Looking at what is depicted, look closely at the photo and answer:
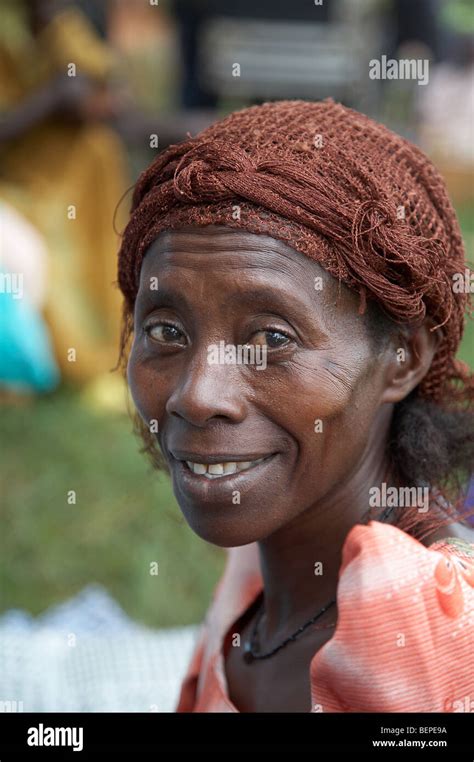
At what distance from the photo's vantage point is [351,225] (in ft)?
5.70

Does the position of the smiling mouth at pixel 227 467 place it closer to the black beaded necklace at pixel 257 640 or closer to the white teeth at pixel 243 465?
the white teeth at pixel 243 465

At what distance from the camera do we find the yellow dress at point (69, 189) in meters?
5.74

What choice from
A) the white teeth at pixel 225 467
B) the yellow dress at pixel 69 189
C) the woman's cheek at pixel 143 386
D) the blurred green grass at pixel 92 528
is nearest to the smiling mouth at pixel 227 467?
the white teeth at pixel 225 467

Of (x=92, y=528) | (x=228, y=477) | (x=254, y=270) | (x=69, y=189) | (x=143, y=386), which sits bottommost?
(x=92, y=528)

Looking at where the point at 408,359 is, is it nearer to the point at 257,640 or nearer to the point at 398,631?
the point at 398,631

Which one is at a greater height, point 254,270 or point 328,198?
point 328,198

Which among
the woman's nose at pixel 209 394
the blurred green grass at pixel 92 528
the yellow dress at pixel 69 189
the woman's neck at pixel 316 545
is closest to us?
the woman's nose at pixel 209 394

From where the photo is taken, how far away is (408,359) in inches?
76.3

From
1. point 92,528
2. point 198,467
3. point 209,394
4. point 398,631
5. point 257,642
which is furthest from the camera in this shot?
point 92,528

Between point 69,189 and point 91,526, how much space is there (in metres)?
2.35

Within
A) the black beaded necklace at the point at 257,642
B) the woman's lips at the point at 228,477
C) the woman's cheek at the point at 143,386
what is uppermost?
the woman's cheek at the point at 143,386

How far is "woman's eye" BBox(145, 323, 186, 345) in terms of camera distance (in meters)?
1.84

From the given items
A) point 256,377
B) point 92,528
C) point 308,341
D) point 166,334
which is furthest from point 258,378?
point 92,528
